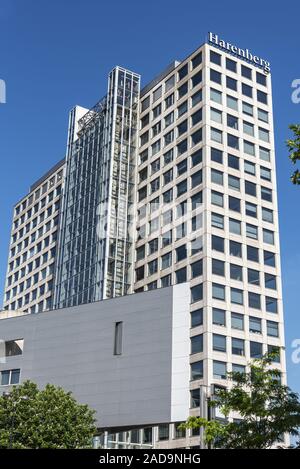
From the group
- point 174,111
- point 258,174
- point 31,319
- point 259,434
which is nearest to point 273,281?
point 258,174

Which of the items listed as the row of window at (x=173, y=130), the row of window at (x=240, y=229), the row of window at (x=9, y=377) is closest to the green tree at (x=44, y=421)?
the row of window at (x=9, y=377)

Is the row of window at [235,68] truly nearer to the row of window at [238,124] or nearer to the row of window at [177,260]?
the row of window at [238,124]

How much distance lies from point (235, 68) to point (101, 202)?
28.1 metres

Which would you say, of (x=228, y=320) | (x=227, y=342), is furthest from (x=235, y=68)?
(x=227, y=342)

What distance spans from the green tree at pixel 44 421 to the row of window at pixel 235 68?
61.7m

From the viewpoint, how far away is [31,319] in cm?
5975

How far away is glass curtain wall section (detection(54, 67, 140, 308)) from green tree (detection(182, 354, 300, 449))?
57.1m

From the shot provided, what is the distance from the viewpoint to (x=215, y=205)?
89875 millimetres

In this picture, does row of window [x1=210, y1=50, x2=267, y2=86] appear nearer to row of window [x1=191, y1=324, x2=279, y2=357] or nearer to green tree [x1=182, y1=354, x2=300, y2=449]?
row of window [x1=191, y1=324, x2=279, y2=357]

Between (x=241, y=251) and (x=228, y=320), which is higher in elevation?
(x=241, y=251)

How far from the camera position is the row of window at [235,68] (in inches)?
3819

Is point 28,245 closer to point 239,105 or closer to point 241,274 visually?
point 239,105

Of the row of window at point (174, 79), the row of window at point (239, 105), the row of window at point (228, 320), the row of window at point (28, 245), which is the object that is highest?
the row of window at point (174, 79)

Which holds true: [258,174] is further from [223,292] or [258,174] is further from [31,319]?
[31,319]
